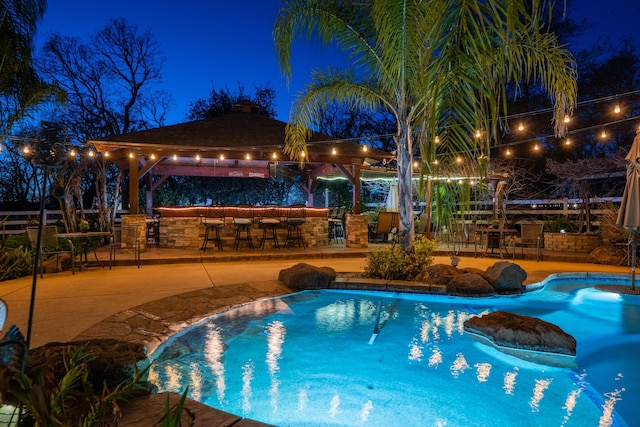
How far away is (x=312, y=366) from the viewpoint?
411 cm

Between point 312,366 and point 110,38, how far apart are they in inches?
891

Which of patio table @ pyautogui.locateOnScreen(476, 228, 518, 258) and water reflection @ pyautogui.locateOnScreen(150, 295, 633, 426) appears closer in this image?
water reflection @ pyautogui.locateOnScreen(150, 295, 633, 426)

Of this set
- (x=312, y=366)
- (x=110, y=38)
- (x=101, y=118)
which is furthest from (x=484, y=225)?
(x=110, y=38)

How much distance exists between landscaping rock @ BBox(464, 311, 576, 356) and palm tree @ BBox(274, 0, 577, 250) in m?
2.08

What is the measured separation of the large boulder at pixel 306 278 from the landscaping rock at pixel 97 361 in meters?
3.79

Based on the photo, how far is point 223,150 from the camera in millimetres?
11266

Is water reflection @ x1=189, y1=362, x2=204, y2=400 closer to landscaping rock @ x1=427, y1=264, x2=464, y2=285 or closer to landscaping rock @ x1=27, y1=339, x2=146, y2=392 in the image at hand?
landscaping rock @ x1=27, y1=339, x2=146, y2=392

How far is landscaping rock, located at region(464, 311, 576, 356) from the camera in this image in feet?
14.3

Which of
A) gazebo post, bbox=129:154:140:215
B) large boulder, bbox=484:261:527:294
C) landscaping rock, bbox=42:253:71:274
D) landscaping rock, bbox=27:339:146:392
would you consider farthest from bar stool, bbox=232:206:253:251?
landscaping rock, bbox=27:339:146:392

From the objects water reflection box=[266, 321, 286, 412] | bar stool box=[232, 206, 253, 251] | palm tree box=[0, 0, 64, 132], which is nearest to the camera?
water reflection box=[266, 321, 286, 412]

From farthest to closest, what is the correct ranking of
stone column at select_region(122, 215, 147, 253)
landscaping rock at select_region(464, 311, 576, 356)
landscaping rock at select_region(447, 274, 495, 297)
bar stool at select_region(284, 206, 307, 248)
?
bar stool at select_region(284, 206, 307, 248)
stone column at select_region(122, 215, 147, 253)
landscaping rock at select_region(447, 274, 495, 297)
landscaping rock at select_region(464, 311, 576, 356)

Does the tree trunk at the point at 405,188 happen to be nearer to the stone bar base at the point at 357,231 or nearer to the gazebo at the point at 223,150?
the stone bar base at the point at 357,231

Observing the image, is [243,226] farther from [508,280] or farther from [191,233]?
[508,280]

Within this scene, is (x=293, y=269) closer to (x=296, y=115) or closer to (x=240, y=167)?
(x=296, y=115)
